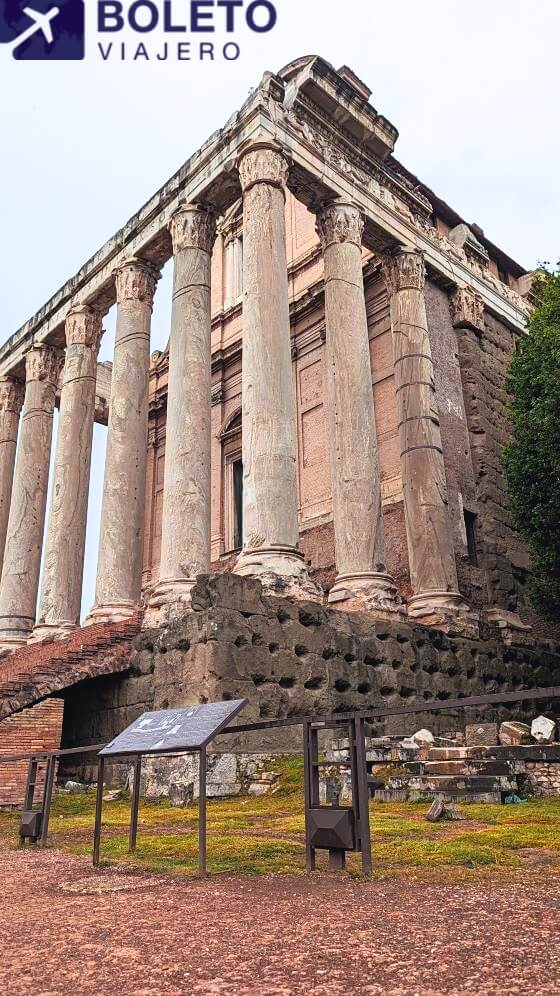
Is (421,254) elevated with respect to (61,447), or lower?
elevated

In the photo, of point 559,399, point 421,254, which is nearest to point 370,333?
point 421,254

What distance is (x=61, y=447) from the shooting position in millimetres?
21125

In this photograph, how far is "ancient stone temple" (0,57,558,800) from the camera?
14031 mm

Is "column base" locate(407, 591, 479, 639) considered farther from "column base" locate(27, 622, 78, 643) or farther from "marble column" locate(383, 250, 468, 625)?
"column base" locate(27, 622, 78, 643)

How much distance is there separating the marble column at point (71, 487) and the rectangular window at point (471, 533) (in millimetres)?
10101

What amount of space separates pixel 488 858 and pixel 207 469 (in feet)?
36.5

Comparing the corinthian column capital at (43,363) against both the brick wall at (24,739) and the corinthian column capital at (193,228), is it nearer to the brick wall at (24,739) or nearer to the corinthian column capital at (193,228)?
the corinthian column capital at (193,228)

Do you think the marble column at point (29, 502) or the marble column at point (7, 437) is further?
the marble column at point (7, 437)

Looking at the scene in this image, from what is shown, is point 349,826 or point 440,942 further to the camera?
point 349,826

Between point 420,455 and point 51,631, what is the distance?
390 inches

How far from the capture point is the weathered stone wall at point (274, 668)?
12438 mm

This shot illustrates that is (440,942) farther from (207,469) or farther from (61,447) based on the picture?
(61,447)

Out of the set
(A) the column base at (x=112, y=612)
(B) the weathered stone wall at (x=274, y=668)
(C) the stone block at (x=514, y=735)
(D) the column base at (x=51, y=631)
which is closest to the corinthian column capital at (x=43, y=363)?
(D) the column base at (x=51, y=631)

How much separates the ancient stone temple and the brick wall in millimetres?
429
